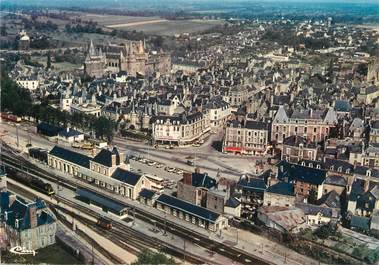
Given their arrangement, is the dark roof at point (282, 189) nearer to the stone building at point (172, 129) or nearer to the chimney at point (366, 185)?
the chimney at point (366, 185)

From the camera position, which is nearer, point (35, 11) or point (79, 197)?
point (79, 197)

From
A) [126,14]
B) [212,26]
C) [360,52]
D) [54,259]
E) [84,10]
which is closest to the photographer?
[54,259]

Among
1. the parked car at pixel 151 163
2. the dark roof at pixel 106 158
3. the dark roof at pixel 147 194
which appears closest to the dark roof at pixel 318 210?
the dark roof at pixel 147 194

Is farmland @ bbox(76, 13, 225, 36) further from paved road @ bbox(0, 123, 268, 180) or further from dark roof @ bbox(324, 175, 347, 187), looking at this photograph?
dark roof @ bbox(324, 175, 347, 187)

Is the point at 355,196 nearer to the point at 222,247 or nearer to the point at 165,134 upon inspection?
the point at 222,247

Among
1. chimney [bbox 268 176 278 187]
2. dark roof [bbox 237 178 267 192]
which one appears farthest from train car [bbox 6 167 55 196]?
chimney [bbox 268 176 278 187]

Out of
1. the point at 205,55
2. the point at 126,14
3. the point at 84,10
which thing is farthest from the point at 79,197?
the point at 84,10

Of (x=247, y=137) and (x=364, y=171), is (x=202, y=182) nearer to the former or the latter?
(x=364, y=171)
